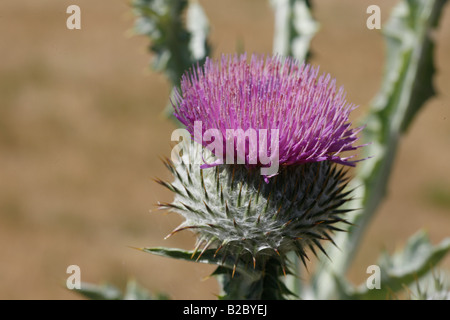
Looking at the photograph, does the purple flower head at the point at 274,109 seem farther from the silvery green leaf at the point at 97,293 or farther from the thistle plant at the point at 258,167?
the silvery green leaf at the point at 97,293

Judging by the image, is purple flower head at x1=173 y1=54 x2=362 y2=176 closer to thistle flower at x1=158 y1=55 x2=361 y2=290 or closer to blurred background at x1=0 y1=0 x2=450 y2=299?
thistle flower at x1=158 y1=55 x2=361 y2=290

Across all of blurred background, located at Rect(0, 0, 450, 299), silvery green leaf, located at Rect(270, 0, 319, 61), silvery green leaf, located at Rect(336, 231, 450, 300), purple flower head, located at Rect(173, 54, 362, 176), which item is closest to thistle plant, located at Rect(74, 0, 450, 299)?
purple flower head, located at Rect(173, 54, 362, 176)

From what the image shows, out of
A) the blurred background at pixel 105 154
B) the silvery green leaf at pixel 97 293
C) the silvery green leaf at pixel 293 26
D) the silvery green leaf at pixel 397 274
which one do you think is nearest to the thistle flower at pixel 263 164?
the silvery green leaf at pixel 97 293

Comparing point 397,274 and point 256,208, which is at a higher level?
point 256,208

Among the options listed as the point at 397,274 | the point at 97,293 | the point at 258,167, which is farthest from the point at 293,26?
the point at 97,293

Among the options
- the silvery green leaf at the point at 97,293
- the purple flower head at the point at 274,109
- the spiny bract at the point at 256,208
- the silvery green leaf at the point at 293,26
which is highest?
the silvery green leaf at the point at 293,26

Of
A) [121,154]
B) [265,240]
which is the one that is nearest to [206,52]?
[265,240]

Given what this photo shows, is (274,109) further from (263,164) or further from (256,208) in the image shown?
(256,208)
